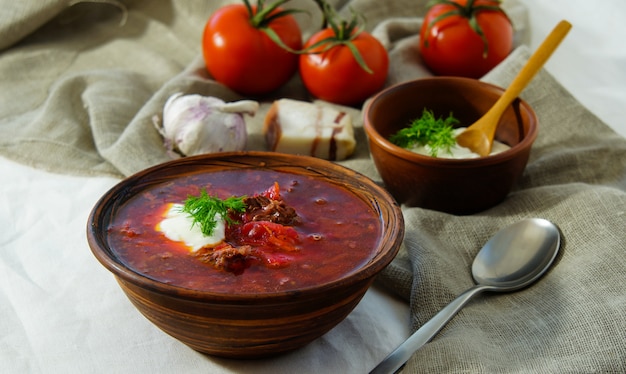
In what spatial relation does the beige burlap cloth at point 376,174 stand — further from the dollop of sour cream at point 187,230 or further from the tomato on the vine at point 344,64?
the dollop of sour cream at point 187,230

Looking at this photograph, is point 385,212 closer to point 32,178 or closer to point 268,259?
point 268,259

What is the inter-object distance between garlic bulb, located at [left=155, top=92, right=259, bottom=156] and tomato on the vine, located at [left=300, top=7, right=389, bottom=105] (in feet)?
1.09

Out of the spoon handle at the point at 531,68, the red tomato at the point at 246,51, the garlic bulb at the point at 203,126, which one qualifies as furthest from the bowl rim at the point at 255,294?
the red tomato at the point at 246,51

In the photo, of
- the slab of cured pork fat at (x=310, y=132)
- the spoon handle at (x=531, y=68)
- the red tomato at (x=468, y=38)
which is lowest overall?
the slab of cured pork fat at (x=310, y=132)

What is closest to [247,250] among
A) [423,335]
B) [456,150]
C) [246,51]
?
[423,335]

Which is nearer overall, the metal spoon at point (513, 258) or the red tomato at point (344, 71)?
the metal spoon at point (513, 258)

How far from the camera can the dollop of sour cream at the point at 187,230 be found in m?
1.33

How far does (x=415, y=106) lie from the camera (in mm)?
2145

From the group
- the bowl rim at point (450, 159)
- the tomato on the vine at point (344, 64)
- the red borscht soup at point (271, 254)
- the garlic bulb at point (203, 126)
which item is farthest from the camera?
the tomato on the vine at point (344, 64)

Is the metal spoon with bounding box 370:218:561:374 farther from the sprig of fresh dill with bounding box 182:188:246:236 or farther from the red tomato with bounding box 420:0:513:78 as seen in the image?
the red tomato with bounding box 420:0:513:78

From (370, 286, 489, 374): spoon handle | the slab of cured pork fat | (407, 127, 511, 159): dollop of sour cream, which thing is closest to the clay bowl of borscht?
(370, 286, 489, 374): spoon handle

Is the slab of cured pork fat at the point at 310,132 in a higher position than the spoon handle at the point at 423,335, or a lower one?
lower

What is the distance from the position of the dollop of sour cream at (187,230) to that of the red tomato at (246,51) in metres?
1.21

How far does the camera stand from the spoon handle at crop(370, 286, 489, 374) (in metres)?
1.34
